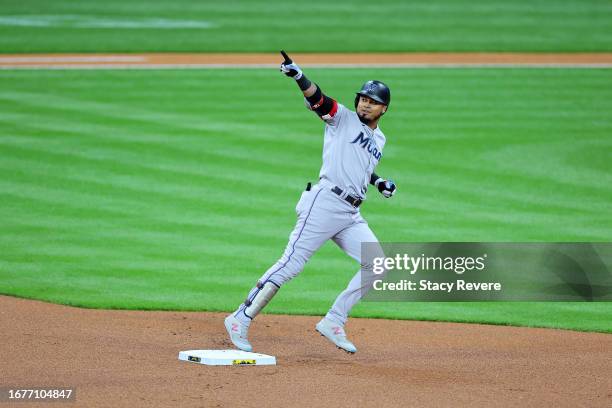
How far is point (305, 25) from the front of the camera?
29.0 metres

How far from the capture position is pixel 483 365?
25.0 ft

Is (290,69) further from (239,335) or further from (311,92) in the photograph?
(239,335)

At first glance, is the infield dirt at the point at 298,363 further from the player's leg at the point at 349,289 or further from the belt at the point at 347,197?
the belt at the point at 347,197

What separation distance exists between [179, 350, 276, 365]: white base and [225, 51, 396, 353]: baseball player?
21cm

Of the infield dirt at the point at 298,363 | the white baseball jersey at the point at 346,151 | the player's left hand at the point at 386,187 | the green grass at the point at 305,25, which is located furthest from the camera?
the green grass at the point at 305,25

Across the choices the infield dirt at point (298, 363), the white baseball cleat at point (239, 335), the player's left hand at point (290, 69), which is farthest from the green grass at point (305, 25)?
the player's left hand at point (290, 69)

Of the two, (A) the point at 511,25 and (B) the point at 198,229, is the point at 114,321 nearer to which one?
(B) the point at 198,229

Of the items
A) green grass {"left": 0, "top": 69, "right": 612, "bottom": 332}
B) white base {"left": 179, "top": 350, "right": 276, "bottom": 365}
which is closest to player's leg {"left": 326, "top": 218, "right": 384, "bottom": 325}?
white base {"left": 179, "top": 350, "right": 276, "bottom": 365}

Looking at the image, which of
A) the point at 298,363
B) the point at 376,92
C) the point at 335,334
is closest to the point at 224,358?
the point at 298,363

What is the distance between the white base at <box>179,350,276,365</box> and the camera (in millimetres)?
7305

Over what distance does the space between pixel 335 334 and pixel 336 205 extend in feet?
3.12

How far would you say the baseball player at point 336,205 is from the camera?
7.54 m

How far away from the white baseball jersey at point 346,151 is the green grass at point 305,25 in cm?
1816

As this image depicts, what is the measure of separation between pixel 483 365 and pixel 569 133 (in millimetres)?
10073
